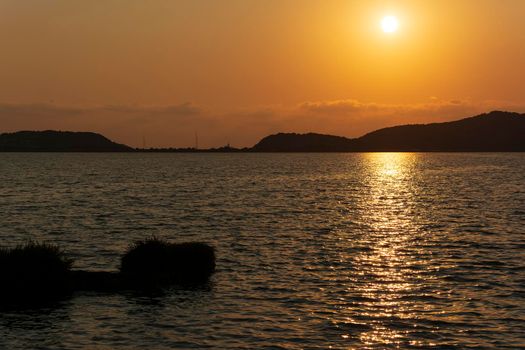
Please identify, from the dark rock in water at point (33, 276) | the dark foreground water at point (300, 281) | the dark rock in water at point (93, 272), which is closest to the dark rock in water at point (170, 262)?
the dark rock in water at point (93, 272)

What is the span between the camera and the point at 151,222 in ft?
211

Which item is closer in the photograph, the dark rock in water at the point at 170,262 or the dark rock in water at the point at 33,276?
the dark rock in water at the point at 33,276

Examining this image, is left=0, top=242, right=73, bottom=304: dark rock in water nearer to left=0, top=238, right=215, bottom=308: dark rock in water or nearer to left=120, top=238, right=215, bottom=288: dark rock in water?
left=0, top=238, right=215, bottom=308: dark rock in water

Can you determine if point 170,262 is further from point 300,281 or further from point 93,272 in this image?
point 300,281

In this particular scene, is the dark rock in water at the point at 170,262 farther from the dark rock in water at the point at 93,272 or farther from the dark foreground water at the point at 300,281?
the dark foreground water at the point at 300,281

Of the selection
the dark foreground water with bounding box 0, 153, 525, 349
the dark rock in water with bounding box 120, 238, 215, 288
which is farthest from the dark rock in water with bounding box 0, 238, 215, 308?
the dark foreground water with bounding box 0, 153, 525, 349

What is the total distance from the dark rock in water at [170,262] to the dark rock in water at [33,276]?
341cm

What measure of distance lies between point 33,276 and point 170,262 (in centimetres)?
670

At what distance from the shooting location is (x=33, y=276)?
3209 centimetres

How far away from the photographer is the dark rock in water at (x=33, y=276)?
104 ft

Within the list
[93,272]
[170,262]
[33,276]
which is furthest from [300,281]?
[33,276]

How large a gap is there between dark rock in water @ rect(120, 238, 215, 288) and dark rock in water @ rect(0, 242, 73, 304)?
3.41 m

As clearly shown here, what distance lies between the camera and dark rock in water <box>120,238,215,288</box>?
35406 millimetres

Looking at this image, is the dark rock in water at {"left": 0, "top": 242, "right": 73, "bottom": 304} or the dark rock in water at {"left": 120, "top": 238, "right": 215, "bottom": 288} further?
the dark rock in water at {"left": 120, "top": 238, "right": 215, "bottom": 288}
